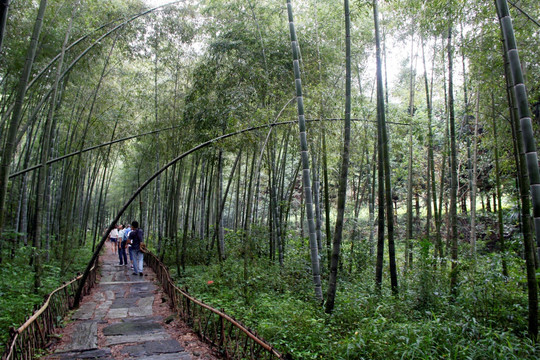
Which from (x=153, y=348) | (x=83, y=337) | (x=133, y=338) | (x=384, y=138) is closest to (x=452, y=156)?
(x=384, y=138)

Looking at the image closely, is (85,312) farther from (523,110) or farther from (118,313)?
(523,110)

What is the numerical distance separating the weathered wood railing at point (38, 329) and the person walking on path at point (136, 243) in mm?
2287

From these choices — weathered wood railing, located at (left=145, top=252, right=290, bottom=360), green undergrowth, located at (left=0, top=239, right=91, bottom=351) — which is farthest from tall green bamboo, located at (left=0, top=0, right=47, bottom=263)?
weathered wood railing, located at (left=145, top=252, right=290, bottom=360)

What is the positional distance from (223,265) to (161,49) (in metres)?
4.49

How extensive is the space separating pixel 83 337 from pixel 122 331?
1.21 ft

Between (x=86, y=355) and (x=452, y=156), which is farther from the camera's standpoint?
(x=452, y=156)

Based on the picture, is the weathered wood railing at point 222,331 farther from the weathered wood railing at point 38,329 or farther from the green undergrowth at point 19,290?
the green undergrowth at point 19,290

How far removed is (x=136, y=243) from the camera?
266 inches

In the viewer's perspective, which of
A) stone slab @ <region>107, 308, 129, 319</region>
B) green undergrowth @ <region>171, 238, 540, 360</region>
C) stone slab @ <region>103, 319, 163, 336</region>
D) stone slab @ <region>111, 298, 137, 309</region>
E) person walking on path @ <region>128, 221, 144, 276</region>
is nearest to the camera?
green undergrowth @ <region>171, 238, 540, 360</region>

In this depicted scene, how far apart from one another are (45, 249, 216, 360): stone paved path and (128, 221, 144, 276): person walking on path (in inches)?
43.6

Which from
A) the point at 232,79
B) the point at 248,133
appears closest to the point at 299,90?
the point at 248,133

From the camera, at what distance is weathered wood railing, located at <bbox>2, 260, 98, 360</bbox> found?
2.35 m

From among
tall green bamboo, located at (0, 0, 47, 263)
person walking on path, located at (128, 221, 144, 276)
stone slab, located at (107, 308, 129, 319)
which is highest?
tall green bamboo, located at (0, 0, 47, 263)

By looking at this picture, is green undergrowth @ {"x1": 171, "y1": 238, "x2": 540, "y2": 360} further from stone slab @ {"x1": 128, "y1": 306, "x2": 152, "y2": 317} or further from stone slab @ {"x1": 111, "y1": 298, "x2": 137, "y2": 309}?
stone slab @ {"x1": 111, "y1": 298, "x2": 137, "y2": 309}
